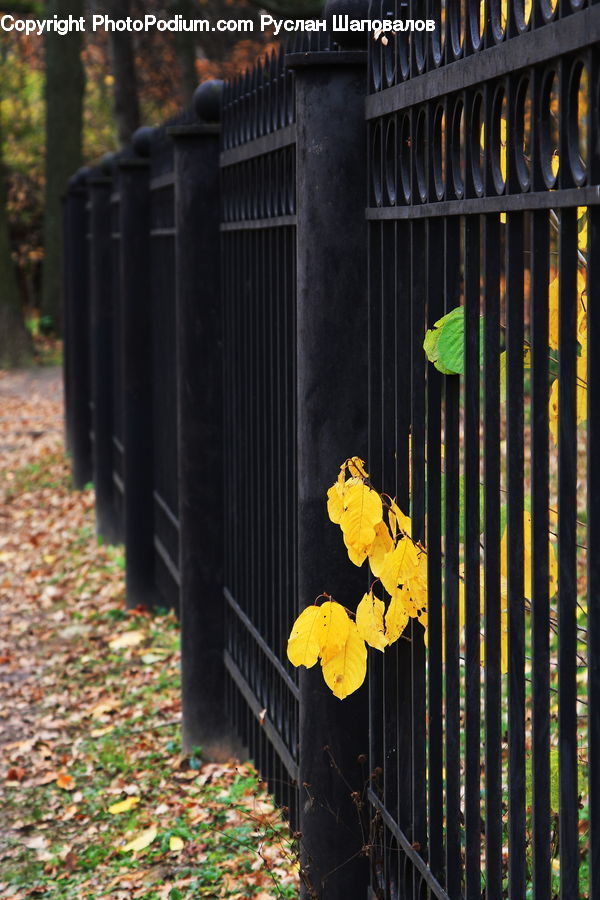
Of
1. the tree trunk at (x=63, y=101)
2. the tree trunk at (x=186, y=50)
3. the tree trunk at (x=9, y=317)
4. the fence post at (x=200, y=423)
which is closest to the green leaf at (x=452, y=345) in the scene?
the fence post at (x=200, y=423)

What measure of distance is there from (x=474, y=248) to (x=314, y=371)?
84cm

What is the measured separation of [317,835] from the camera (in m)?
3.26

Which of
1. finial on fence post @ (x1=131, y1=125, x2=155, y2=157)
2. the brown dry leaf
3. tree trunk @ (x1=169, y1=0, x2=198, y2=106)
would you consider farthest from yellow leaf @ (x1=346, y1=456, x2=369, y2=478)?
tree trunk @ (x1=169, y1=0, x2=198, y2=106)

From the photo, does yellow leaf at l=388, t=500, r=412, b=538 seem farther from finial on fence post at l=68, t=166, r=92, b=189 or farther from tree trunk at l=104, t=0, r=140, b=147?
tree trunk at l=104, t=0, r=140, b=147

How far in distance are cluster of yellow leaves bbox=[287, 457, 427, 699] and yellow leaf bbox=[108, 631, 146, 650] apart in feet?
13.1

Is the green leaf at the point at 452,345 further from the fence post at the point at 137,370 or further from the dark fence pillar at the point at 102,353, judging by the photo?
the dark fence pillar at the point at 102,353

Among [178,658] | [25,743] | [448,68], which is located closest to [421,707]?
[448,68]

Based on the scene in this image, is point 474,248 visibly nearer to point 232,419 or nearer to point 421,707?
point 421,707

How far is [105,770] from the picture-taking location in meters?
5.21

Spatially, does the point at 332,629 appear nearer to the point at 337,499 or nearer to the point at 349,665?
the point at 349,665

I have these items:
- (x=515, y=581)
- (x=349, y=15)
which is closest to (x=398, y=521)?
(x=515, y=581)

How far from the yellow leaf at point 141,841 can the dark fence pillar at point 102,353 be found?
4.62m

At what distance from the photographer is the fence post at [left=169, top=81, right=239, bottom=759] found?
4848 millimetres

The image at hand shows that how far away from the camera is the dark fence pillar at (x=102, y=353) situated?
885 cm
